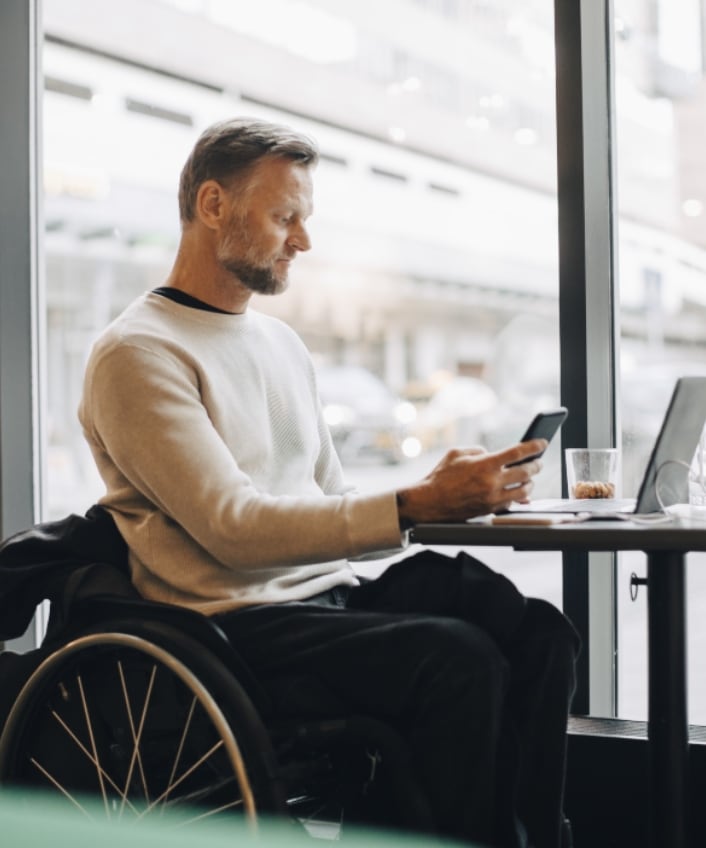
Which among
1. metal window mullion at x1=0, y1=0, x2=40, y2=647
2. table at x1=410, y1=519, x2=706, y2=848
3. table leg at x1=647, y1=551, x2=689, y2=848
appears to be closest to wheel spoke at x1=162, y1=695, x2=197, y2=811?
table at x1=410, y1=519, x2=706, y2=848

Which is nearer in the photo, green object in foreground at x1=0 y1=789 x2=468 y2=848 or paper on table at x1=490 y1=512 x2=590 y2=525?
green object in foreground at x1=0 y1=789 x2=468 y2=848

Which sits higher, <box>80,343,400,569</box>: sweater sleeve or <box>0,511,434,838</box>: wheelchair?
<box>80,343,400,569</box>: sweater sleeve

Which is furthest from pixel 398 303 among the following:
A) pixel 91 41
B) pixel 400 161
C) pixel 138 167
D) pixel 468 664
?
pixel 468 664

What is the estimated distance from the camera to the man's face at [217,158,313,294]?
1.90 meters

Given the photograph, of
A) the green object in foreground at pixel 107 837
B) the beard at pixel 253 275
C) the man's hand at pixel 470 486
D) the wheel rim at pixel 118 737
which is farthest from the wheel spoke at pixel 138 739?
the green object in foreground at pixel 107 837

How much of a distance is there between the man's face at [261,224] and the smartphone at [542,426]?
1.81ft

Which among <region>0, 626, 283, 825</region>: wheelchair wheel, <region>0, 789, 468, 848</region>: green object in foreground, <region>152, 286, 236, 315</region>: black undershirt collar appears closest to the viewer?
<region>0, 789, 468, 848</region>: green object in foreground

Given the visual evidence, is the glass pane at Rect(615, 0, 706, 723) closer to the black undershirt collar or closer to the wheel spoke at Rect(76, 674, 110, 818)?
the black undershirt collar

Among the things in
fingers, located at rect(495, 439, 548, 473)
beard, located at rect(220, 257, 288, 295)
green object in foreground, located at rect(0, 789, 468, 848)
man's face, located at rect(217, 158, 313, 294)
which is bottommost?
green object in foreground, located at rect(0, 789, 468, 848)

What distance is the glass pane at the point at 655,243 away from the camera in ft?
7.62

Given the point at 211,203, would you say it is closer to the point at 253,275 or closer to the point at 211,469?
the point at 253,275

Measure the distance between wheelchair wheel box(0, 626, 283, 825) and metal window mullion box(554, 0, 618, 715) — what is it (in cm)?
105

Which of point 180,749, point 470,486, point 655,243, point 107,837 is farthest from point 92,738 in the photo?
point 655,243

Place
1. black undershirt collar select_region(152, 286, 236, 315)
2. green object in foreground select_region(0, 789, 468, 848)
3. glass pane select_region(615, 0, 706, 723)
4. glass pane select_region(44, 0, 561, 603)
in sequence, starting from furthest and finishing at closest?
1. glass pane select_region(44, 0, 561, 603)
2. glass pane select_region(615, 0, 706, 723)
3. black undershirt collar select_region(152, 286, 236, 315)
4. green object in foreground select_region(0, 789, 468, 848)
